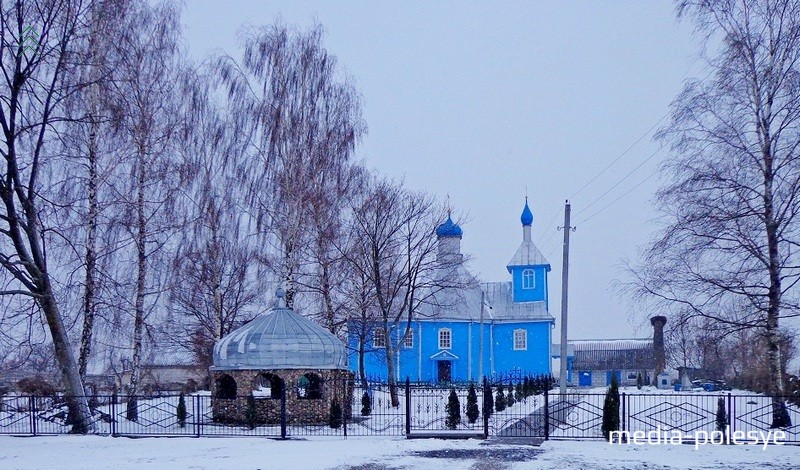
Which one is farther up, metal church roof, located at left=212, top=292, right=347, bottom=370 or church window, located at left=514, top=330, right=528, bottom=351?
metal church roof, located at left=212, top=292, right=347, bottom=370

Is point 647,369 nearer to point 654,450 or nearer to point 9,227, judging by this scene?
point 654,450

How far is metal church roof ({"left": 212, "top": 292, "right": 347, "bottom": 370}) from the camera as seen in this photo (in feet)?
74.9

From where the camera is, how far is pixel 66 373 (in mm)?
20078

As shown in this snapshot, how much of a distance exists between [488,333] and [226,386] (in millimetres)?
30356

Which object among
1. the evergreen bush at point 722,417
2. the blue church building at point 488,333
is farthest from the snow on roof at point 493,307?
the evergreen bush at point 722,417

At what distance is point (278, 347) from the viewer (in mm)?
22922

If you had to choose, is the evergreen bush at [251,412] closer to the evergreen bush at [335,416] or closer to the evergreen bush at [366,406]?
the evergreen bush at [335,416]

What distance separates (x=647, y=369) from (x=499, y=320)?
17.5 metres

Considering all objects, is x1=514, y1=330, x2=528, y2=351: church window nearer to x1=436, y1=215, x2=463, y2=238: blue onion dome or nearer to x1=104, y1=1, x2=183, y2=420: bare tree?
x1=436, y1=215, x2=463, y2=238: blue onion dome

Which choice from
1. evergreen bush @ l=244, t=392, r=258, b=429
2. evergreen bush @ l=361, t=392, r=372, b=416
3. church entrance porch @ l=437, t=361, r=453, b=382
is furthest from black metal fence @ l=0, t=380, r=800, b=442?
church entrance porch @ l=437, t=361, r=453, b=382

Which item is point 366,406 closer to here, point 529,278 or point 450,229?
point 450,229

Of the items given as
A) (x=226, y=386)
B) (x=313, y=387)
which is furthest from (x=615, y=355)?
(x=226, y=386)

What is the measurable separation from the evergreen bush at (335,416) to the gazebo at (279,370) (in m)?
0.73

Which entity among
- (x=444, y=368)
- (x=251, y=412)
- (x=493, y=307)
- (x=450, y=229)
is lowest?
(x=444, y=368)
